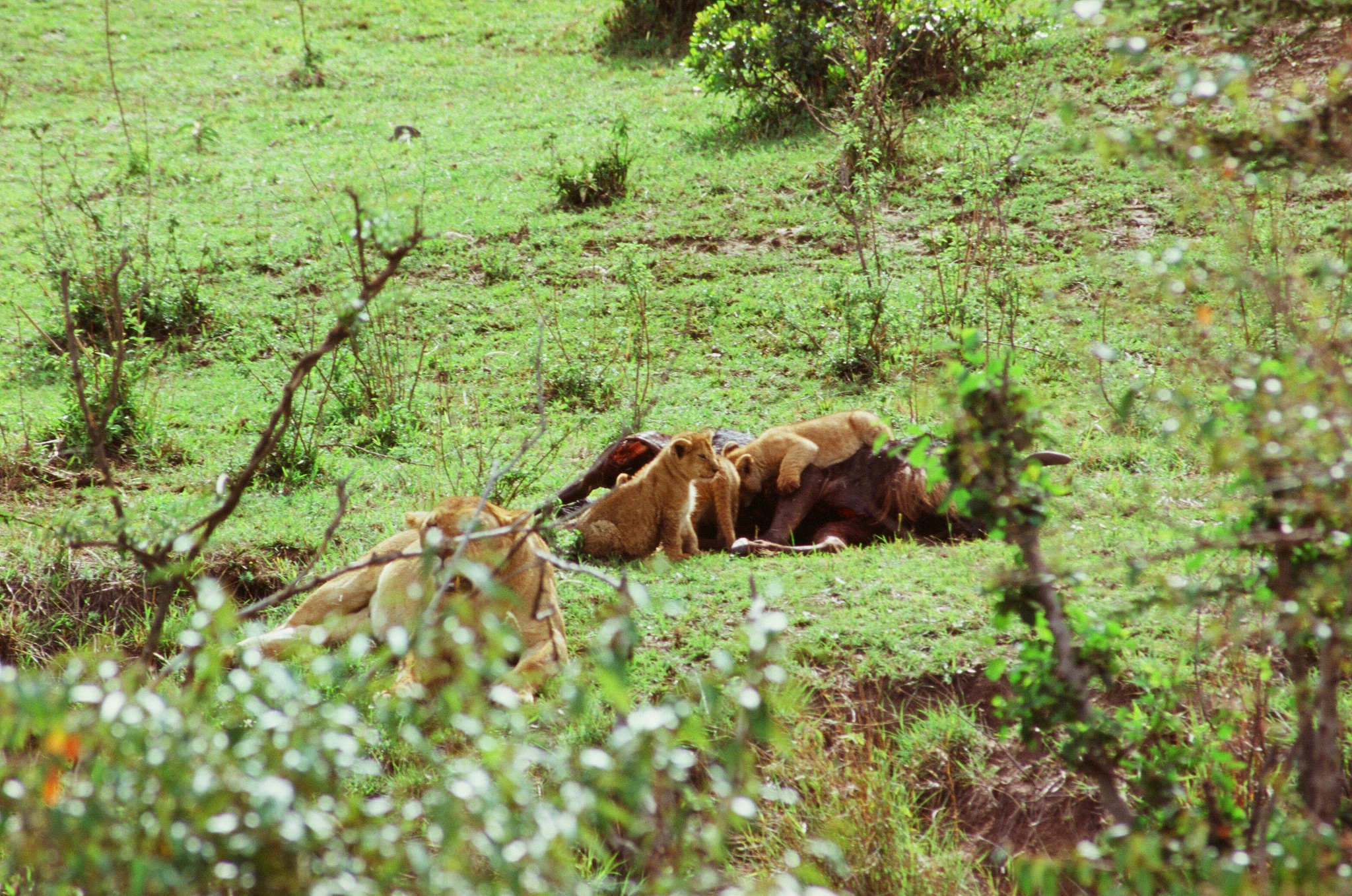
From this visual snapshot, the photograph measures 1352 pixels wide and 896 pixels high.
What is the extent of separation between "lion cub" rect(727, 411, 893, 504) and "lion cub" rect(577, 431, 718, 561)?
0.54m

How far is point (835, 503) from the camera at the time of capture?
24.9ft

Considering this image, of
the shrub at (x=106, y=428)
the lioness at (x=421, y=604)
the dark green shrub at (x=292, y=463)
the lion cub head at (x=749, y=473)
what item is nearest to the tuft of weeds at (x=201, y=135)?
the shrub at (x=106, y=428)

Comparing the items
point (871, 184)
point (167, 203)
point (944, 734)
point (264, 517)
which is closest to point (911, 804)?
point (944, 734)

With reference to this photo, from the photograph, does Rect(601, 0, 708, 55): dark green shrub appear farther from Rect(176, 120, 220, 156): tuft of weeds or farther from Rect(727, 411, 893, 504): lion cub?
Rect(727, 411, 893, 504): lion cub

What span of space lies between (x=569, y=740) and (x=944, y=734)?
1647 millimetres

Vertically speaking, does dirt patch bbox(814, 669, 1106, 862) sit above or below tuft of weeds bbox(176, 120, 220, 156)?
below

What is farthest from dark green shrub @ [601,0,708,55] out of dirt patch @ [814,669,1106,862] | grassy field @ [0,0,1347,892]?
dirt patch @ [814,669,1106,862]

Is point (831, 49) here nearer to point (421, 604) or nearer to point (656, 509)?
point (656, 509)

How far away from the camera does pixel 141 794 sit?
221 centimetres

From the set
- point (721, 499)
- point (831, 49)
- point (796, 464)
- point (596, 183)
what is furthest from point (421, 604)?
point (831, 49)

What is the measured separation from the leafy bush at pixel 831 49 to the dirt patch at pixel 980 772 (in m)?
9.69

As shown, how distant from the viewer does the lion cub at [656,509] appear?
6.98 meters

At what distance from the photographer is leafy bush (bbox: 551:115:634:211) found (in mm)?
12766

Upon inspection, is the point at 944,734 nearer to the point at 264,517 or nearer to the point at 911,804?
the point at 911,804
